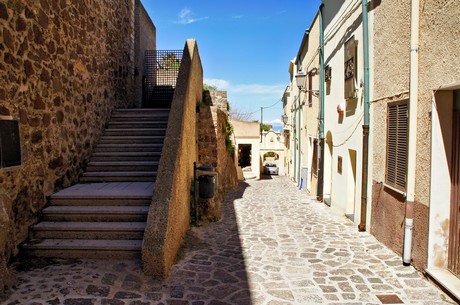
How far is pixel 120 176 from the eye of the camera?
6.30 m

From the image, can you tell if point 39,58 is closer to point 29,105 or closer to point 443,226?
point 29,105

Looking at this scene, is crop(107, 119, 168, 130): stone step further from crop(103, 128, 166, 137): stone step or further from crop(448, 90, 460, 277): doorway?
crop(448, 90, 460, 277): doorway

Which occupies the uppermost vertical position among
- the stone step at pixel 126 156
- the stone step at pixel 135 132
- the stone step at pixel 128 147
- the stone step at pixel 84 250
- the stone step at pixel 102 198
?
the stone step at pixel 135 132

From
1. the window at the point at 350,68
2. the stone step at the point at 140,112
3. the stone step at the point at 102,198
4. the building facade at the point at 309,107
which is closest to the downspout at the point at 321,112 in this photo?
the building facade at the point at 309,107

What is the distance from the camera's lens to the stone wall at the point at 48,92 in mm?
4277

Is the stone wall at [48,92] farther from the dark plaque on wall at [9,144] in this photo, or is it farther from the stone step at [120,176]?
→ the stone step at [120,176]

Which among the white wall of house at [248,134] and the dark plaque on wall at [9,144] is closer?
the dark plaque on wall at [9,144]

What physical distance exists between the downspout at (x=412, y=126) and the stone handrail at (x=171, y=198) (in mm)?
3192

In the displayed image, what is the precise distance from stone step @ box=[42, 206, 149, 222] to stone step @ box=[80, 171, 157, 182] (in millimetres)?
1256

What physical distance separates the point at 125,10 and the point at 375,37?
244 inches

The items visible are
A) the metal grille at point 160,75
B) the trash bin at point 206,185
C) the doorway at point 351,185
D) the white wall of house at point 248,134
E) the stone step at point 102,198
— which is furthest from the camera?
the white wall of house at point 248,134

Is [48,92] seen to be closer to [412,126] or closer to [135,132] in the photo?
[135,132]

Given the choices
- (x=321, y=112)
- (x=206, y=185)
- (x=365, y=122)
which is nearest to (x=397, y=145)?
(x=365, y=122)

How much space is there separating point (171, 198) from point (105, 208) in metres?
1.20
